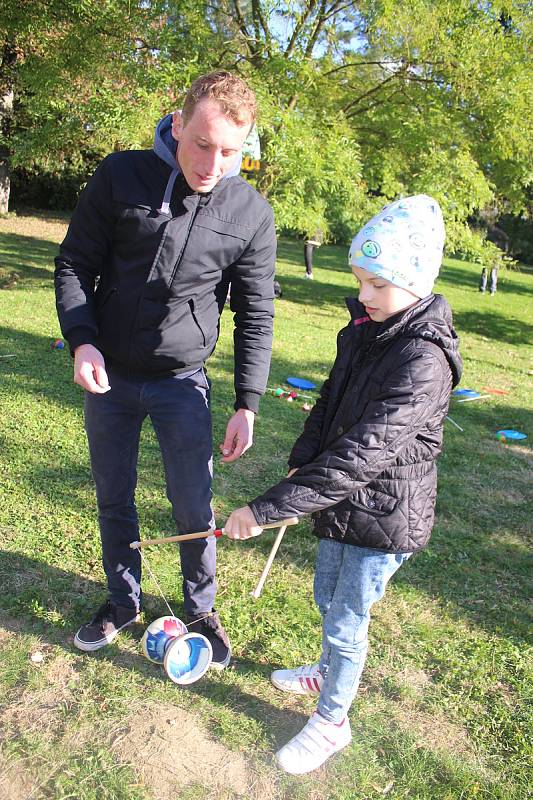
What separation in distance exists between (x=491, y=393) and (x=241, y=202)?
18.8 ft

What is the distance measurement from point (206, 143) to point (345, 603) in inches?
59.7

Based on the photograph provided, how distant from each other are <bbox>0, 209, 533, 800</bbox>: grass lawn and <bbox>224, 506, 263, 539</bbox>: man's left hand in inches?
34.8

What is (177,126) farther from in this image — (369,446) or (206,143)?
(369,446)

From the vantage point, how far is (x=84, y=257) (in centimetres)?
226

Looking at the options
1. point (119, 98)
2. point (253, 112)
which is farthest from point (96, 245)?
point (119, 98)

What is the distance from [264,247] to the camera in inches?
93.5

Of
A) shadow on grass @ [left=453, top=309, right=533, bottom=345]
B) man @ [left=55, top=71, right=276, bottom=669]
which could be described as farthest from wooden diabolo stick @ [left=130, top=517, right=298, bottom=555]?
shadow on grass @ [left=453, top=309, right=533, bottom=345]

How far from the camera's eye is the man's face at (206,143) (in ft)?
6.53

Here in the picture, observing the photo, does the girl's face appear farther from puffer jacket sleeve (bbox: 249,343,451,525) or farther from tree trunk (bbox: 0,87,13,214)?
tree trunk (bbox: 0,87,13,214)

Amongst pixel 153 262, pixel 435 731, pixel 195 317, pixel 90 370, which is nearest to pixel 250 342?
pixel 195 317

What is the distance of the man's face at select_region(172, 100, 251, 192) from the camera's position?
78.4 inches

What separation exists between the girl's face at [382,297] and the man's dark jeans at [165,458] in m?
0.75

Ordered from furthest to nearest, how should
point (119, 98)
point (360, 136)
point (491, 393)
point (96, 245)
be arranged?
point (360, 136)
point (119, 98)
point (491, 393)
point (96, 245)

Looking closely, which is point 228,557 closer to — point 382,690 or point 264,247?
point 382,690
